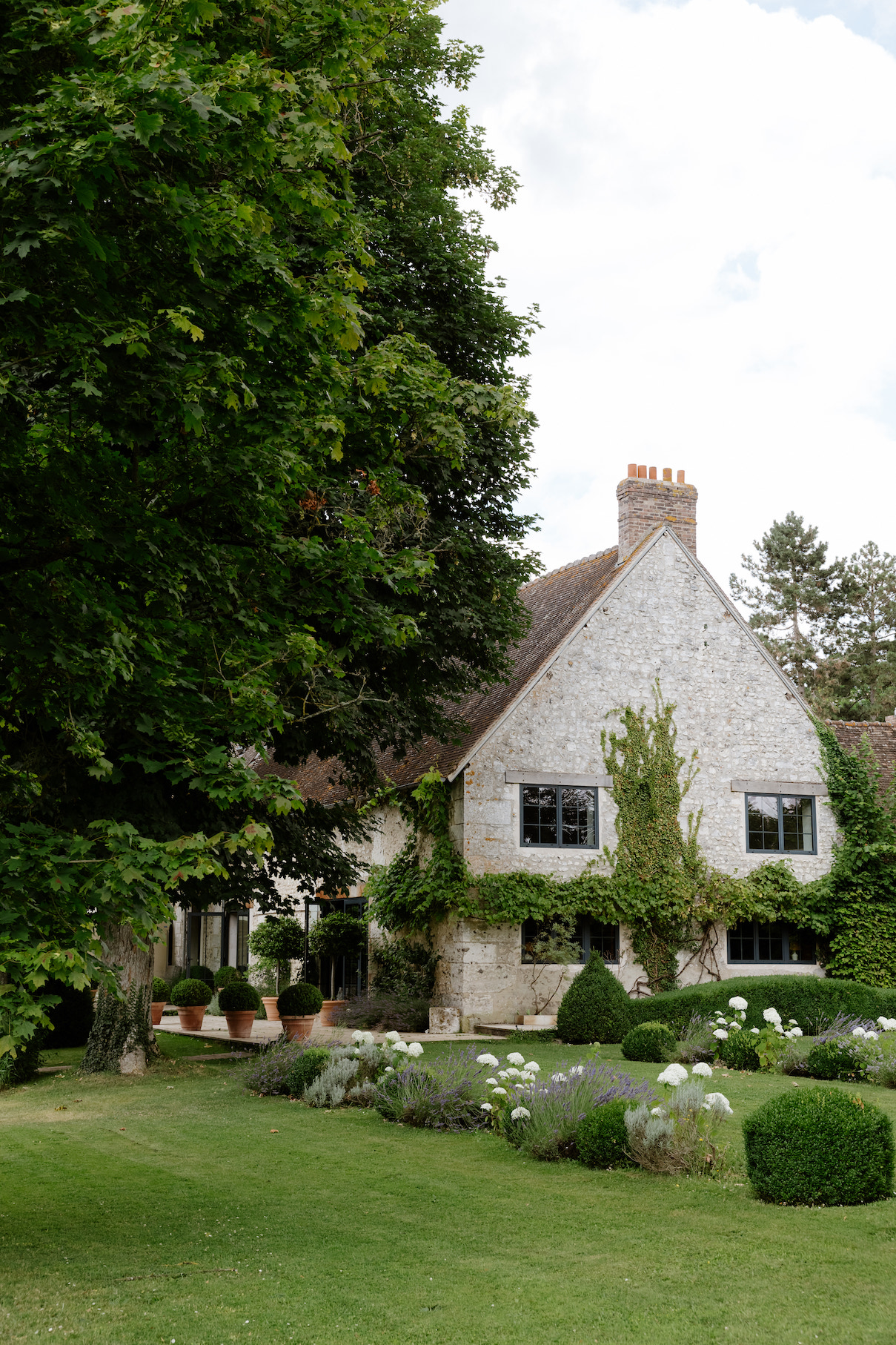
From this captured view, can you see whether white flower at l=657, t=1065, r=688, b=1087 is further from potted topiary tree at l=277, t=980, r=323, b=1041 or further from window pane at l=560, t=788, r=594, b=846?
window pane at l=560, t=788, r=594, b=846

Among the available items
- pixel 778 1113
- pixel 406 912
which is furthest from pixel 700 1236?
pixel 406 912

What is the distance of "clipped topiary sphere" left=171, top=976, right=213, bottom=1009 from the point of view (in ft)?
73.6

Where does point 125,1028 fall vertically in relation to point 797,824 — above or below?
below

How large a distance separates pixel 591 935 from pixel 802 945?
470 cm

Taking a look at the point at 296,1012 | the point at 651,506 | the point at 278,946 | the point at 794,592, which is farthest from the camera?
the point at 794,592

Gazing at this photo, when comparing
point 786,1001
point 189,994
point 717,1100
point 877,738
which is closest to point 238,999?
point 189,994

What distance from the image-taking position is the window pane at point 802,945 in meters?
22.3

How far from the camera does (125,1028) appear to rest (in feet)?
52.3

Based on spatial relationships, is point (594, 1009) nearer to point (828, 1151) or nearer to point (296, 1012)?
point (296, 1012)

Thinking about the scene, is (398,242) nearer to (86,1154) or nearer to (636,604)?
(636,604)

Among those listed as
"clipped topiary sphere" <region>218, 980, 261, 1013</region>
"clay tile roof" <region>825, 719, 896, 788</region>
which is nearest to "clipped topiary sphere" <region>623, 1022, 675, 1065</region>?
"clipped topiary sphere" <region>218, 980, 261, 1013</region>

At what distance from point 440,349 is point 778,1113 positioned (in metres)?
12.0

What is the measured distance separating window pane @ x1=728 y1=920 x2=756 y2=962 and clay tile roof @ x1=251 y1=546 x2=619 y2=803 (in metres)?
6.24

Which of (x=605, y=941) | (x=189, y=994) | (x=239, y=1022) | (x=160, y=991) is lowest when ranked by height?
(x=160, y=991)
